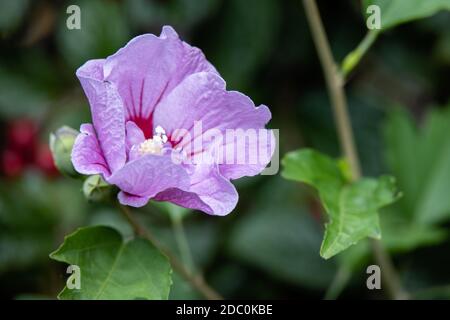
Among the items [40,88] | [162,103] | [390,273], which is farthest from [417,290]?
[40,88]

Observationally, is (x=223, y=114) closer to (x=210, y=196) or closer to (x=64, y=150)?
(x=210, y=196)

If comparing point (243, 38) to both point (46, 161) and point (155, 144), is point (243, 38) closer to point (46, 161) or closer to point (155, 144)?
point (46, 161)

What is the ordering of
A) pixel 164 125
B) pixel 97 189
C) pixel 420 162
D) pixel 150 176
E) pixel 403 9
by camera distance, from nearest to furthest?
1. pixel 150 176
2. pixel 97 189
3. pixel 164 125
4. pixel 403 9
5. pixel 420 162

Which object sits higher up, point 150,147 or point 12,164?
point 12,164

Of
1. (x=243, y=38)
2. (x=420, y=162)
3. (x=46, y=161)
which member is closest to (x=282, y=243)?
(x=420, y=162)

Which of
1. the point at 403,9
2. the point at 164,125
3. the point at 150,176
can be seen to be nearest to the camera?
the point at 150,176

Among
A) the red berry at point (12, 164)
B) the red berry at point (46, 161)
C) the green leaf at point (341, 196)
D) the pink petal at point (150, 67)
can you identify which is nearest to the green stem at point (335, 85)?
the green leaf at point (341, 196)

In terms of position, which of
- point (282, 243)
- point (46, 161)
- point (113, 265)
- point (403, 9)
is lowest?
point (113, 265)

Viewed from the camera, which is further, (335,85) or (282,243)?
(282,243)
